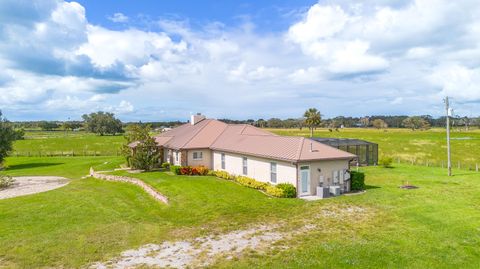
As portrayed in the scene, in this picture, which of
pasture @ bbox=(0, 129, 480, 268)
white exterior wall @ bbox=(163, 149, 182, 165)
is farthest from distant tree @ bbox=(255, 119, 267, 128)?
pasture @ bbox=(0, 129, 480, 268)

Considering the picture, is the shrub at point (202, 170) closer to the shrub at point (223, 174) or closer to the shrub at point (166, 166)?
the shrub at point (223, 174)

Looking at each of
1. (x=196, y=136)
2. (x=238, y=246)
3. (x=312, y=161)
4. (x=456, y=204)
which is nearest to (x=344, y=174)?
(x=312, y=161)

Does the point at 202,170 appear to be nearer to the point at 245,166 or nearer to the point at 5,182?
the point at 245,166

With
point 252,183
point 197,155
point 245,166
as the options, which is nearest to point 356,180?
point 252,183

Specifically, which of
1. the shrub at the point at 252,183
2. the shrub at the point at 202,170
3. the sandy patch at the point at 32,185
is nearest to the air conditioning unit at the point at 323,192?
the shrub at the point at 252,183

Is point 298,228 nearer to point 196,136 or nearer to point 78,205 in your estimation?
point 78,205
